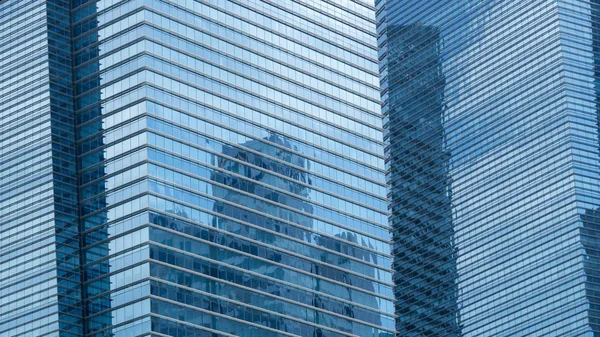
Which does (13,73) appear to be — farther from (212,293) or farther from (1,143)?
(212,293)

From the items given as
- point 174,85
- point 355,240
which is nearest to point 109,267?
point 174,85

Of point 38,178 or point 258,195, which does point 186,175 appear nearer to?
point 258,195

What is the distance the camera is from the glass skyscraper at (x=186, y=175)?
145000 millimetres

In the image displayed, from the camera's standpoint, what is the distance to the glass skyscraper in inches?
5709

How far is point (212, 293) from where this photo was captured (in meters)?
145

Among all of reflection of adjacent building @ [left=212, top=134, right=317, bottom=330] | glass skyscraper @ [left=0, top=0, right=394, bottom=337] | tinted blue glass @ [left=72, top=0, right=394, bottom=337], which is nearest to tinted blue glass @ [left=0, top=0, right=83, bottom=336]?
glass skyscraper @ [left=0, top=0, right=394, bottom=337]

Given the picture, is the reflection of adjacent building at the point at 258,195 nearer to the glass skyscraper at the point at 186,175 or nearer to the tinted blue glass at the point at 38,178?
the glass skyscraper at the point at 186,175

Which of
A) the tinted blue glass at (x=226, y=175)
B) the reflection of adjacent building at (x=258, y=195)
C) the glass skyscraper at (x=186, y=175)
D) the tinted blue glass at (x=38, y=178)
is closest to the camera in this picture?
the tinted blue glass at (x=226, y=175)

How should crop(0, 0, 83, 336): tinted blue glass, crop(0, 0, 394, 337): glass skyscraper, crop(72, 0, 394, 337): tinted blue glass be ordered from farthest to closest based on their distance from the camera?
crop(0, 0, 83, 336): tinted blue glass
crop(0, 0, 394, 337): glass skyscraper
crop(72, 0, 394, 337): tinted blue glass

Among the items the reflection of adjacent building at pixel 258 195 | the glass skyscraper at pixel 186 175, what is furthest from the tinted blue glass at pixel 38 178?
the reflection of adjacent building at pixel 258 195

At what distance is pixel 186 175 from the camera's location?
148500 mm

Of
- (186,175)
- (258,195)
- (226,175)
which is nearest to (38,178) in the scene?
(186,175)

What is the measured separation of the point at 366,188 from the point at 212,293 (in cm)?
3136

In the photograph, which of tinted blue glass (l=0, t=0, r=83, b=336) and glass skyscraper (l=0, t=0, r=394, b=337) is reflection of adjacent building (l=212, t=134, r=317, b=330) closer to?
glass skyscraper (l=0, t=0, r=394, b=337)
